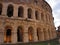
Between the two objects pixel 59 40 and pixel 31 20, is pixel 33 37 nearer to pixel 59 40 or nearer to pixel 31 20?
pixel 31 20

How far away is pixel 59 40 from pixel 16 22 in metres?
10.7

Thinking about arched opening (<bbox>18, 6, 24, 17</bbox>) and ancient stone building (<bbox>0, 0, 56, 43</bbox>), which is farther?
arched opening (<bbox>18, 6, 24, 17</bbox>)

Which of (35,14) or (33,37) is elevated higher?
(35,14)

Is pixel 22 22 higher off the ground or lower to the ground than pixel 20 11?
lower

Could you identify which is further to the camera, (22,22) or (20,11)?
(20,11)

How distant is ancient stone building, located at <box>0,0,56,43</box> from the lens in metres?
16.6

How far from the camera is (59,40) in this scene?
7062mm

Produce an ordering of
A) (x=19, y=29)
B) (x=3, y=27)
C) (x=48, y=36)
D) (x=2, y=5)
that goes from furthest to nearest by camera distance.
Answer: (x=48, y=36)
(x=19, y=29)
(x=2, y=5)
(x=3, y=27)

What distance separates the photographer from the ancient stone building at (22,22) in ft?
54.6

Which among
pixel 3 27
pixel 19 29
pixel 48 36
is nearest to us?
pixel 3 27

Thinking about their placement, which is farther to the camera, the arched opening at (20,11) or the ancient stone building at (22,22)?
the arched opening at (20,11)

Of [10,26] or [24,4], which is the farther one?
[24,4]

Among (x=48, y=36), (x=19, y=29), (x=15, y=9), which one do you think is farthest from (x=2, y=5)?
(x=48, y=36)

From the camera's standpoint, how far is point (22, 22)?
17.4m
